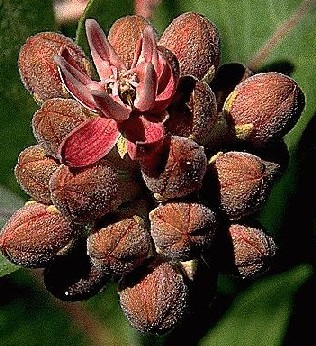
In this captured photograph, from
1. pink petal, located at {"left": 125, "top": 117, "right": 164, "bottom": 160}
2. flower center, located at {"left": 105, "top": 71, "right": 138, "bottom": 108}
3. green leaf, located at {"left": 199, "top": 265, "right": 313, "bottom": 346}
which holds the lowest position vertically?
green leaf, located at {"left": 199, "top": 265, "right": 313, "bottom": 346}

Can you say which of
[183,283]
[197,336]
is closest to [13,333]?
[197,336]

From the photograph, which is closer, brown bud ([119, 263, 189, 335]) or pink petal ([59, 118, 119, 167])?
pink petal ([59, 118, 119, 167])

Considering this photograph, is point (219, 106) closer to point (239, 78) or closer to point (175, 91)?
point (239, 78)

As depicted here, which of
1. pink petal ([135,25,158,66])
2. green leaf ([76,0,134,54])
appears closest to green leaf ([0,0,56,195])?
green leaf ([76,0,134,54])

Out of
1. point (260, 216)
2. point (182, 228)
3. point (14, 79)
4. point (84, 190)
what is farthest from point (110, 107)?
point (260, 216)

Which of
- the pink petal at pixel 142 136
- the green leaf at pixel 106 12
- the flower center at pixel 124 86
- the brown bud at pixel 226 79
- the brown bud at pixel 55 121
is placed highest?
the flower center at pixel 124 86

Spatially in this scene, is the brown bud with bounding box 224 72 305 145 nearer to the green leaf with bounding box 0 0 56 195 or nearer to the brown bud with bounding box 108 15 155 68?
the brown bud with bounding box 108 15 155 68

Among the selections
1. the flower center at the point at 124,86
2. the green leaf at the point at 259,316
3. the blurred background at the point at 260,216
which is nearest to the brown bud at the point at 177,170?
the flower center at the point at 124,86

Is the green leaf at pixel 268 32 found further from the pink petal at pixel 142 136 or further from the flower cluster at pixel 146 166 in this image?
the pink petal at pixel 142 136
